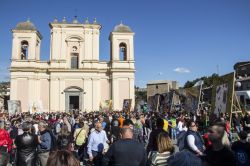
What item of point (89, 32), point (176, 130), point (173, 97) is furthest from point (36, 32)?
point (176, 130)

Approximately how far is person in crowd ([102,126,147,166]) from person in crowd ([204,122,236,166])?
47.4 inches

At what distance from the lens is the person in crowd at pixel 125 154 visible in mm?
4977

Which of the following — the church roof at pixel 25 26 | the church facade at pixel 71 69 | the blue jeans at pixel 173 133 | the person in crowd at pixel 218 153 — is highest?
the church roof at pixel 25 26

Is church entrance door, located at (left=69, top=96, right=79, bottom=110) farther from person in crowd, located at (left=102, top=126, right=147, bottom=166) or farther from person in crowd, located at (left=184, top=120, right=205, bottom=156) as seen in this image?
person in crowd, located at (left=102, top=126, right=147, bottom=166)

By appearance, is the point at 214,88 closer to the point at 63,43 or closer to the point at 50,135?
the point at 50,135

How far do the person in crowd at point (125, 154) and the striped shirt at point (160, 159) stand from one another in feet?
0.89

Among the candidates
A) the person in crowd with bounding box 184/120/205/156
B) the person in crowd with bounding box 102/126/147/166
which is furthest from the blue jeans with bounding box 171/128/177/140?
the person in crowd with bounding box 102/126/147/166

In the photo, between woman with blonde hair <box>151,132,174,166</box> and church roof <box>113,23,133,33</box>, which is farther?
church roof <box>113,23,133,33</box>

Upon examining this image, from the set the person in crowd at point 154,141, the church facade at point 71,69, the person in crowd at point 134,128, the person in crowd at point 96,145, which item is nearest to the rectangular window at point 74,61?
the church facade at point 71,69

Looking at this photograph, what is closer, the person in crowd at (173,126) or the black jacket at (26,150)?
the black jacket at (26,150)

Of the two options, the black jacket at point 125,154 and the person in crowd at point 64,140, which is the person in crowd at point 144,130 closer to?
the person in crowd at point 64,140

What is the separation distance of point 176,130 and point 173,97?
5619 mm

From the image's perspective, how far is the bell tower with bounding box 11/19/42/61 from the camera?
1724 inches

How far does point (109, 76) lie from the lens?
46.1 m
